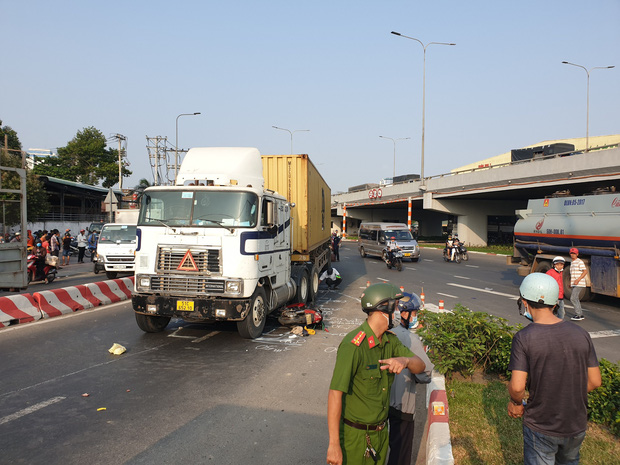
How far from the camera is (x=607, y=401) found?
15.2 ft

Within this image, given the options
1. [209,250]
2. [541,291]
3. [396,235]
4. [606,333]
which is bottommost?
Answer: [606,333]

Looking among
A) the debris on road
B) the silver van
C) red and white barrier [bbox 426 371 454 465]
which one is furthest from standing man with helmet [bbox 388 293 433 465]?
the silver van

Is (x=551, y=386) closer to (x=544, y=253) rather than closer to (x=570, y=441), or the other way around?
(x=570, y=441)

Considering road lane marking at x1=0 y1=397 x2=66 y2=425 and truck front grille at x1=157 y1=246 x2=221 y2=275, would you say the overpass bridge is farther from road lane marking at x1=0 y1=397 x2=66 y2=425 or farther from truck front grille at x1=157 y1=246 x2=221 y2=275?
road lane marking at x1=0 y1=397 x2=66 y2=425

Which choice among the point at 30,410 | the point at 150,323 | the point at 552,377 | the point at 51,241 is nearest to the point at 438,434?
the point at 552,377

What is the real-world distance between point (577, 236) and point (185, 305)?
37.9ft

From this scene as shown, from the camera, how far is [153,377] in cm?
648

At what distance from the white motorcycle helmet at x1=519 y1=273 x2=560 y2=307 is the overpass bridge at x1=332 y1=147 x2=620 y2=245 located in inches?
477

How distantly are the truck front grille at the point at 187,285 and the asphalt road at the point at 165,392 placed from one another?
106 centimetres

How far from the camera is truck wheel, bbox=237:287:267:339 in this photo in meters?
8.23

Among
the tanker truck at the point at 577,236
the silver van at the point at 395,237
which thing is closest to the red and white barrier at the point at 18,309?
the tanker truck at the point at 577,236

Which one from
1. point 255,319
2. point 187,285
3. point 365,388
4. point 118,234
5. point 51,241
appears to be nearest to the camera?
point 365,388

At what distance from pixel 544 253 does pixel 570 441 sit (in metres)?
13.5

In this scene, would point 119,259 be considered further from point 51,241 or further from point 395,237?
point 395,237
